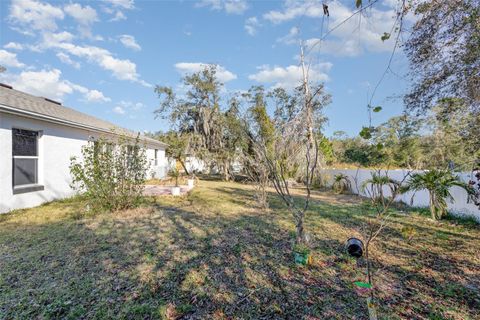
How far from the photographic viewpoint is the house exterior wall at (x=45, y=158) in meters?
6.26

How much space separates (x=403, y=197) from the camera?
30.5 feet

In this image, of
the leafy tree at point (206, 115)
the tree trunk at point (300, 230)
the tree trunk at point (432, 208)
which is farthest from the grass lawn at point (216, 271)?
the leafy tree at point (206, 115)

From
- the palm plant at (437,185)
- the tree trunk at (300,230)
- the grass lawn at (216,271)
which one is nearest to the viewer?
the grass lawn at (216,271)

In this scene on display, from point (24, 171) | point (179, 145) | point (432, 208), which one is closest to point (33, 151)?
point (24, 171)

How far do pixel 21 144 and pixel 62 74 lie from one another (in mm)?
8074

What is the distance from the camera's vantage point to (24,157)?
7.00 m

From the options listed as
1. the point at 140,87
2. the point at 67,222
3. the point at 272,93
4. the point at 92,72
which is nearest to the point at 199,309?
the point at 67,222

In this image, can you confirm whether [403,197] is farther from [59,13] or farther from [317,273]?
[59,13]

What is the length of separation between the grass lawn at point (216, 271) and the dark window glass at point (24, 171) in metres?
1.40

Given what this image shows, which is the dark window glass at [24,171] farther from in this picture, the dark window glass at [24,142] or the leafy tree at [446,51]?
the leafy tree at [446,51]

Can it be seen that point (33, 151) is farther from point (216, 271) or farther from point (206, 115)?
point (206, 115)

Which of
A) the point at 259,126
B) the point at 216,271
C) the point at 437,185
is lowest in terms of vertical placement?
the point at 216,271

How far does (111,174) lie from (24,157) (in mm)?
2940

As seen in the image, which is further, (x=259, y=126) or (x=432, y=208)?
(x=259, y=126)
